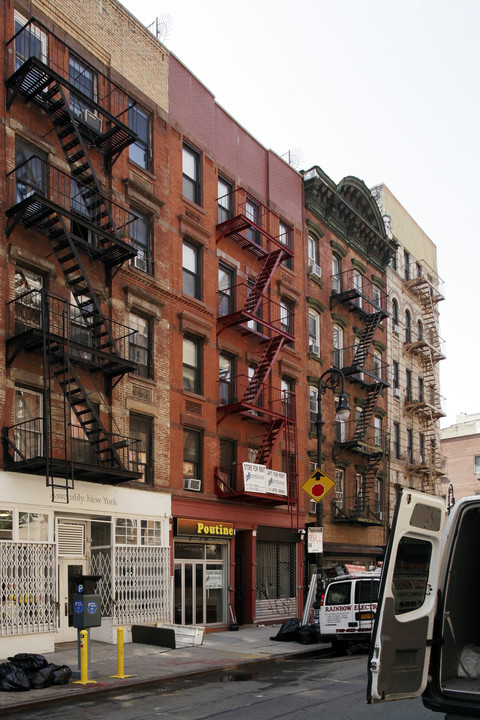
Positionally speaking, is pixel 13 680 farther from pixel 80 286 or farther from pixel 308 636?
pixel 80 286

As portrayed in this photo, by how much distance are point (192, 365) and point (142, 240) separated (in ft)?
14.0

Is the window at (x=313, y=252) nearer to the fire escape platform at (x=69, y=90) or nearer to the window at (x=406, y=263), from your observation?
the window at (x=406, y=263)

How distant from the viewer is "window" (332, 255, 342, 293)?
34.0 metres

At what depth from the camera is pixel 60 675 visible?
12.7 meters

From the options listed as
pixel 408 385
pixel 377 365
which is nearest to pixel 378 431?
pixel 377 365

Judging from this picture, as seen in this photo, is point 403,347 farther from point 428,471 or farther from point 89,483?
point 89,483

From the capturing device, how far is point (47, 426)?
59.0 ft

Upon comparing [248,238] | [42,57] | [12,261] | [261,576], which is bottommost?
[261,576]

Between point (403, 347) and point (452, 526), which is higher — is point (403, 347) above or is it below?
above

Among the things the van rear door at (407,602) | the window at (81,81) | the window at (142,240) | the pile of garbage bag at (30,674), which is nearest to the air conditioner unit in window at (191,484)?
the window at (142,240)

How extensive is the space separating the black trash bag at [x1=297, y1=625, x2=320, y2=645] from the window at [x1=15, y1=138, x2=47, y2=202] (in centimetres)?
1283

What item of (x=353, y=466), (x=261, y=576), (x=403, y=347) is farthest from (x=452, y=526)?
(x=403, y=347)

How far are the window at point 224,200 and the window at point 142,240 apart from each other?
13.9 ft

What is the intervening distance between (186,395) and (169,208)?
229 inches
